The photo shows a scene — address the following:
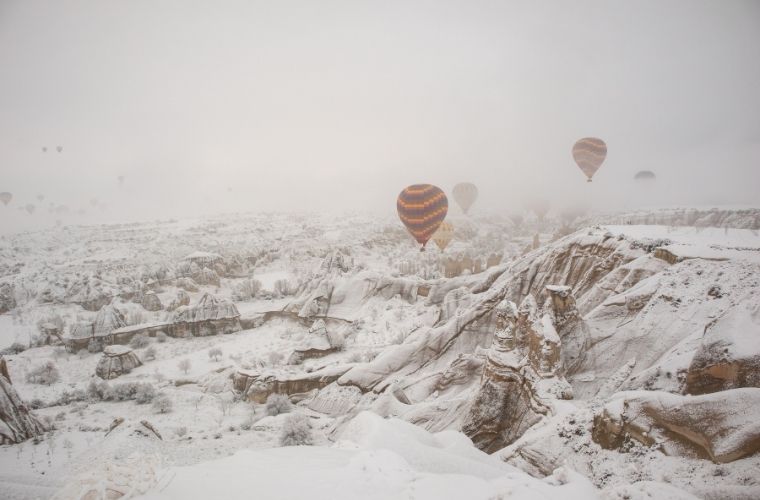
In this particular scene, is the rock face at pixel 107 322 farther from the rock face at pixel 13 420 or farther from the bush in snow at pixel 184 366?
the rock face at pixel 13 420

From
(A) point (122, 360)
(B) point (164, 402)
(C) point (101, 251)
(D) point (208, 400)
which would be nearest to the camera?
(B) point (164, 402)

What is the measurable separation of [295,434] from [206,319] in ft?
82.7

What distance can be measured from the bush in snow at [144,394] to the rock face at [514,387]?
772 inches

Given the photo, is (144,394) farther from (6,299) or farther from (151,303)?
(6,299)

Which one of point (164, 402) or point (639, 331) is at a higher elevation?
point (639, 331)

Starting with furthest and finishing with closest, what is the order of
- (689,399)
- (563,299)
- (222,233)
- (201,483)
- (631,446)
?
(222,233) → (563,299) → (201,483) → (631,446) → (689,399)

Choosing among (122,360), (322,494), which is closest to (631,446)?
(322,494)

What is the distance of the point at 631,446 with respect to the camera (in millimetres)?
6898

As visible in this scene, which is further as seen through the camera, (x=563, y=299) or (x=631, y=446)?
(x=563, y=299)

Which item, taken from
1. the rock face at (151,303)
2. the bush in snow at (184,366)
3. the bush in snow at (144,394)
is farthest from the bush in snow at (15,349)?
the bush in snow at (144,394)

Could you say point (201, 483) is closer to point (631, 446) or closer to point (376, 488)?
point (376, 488)

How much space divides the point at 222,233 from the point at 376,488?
103647 mm

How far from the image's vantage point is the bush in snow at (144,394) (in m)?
20.3

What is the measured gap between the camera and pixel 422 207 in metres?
40.7
